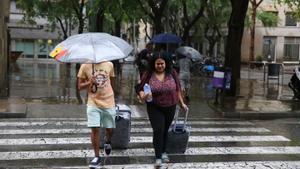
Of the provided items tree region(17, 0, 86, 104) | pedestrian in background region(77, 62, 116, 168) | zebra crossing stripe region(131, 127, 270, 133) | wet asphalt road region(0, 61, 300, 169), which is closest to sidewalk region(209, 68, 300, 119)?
wet asphalt road region(0, 61, 300, 169)

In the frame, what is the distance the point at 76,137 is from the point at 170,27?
38.0m

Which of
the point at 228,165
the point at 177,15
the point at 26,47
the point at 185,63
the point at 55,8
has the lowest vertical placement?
the point at 228,165

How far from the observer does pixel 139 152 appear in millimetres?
8547

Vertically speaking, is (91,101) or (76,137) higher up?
(91,101)

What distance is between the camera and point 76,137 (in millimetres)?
9922

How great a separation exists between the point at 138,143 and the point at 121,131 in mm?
907

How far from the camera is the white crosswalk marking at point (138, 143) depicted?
7930mm

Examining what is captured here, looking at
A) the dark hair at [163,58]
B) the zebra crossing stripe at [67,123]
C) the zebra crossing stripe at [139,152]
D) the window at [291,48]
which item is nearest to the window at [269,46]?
the window at [291,48]

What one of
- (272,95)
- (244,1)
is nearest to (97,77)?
(244,1)

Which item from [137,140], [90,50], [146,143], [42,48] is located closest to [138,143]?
[146,143]

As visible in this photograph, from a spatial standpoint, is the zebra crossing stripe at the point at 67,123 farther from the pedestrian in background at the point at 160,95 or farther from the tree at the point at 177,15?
the tree at the point at 177,15

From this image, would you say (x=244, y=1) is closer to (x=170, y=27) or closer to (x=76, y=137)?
(x=76, y=137)

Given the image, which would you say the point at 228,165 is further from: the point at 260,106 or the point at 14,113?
the point at 260,106

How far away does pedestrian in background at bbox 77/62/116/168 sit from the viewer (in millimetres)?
7348
